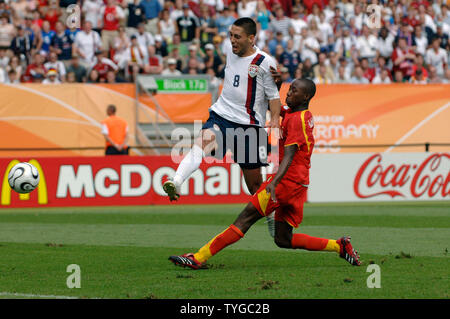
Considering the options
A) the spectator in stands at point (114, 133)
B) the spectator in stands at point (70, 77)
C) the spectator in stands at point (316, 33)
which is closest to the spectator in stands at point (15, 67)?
the spectator in stands at point (70, 77)

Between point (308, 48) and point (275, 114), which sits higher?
point (308, 48)

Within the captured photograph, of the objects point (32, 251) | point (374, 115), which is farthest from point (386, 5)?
point (32, 251)

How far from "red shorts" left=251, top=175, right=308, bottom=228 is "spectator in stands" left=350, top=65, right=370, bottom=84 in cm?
1661

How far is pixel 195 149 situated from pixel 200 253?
1181mm

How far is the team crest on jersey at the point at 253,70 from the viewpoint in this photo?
1002 cm

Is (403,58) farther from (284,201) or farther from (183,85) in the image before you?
(284,201)

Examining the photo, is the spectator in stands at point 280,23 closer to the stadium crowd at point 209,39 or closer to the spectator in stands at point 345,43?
the stadium crowd at point 209,39

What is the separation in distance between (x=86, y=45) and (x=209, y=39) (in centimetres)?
385

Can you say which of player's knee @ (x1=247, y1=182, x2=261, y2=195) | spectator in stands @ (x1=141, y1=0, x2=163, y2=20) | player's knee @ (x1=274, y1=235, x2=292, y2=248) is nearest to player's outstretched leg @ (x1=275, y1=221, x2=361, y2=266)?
player's knee @ (x1=274, y1=235, x2=292, y2=248)

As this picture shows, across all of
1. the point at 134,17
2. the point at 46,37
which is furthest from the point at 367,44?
the point at 46,37

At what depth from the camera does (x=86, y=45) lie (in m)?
23.5
